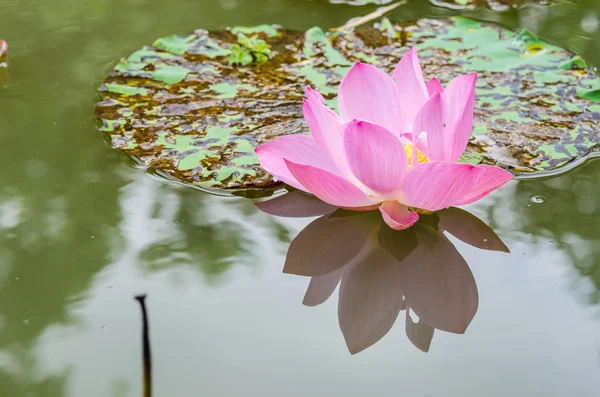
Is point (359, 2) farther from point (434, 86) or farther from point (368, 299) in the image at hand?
point (368, 299)

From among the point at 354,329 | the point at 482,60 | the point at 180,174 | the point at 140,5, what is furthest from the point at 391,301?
the point at 140,5

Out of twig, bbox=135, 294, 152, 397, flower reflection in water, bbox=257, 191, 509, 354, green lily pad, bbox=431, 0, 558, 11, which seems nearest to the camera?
twig, bbox=135, 294, 152, 397

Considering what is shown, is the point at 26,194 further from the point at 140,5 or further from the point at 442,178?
the point at 140,5

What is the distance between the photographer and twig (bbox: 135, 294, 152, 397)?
34.6 inches

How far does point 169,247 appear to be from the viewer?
3.75 ft

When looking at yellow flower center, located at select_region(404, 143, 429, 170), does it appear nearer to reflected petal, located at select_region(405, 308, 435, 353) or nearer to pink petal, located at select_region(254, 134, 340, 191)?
pink petal, located at select_region(254, 134, 340, 191)

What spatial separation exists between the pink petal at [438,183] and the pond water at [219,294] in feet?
0.32

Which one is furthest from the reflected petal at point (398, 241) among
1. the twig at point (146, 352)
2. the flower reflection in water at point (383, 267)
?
the twig at point (146, 352)

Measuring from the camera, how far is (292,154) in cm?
118

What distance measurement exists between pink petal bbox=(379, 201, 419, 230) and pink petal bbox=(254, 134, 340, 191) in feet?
0.35

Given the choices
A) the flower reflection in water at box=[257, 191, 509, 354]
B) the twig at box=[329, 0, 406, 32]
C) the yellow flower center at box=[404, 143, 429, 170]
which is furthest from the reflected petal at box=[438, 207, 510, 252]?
the twig at box=[329, 0, 406, 32]

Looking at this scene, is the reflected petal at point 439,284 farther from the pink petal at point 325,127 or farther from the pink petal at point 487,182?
the pink petal at point 325,127

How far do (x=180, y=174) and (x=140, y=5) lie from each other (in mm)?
1138

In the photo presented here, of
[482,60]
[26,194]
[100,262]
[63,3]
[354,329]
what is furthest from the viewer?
[63,3]
